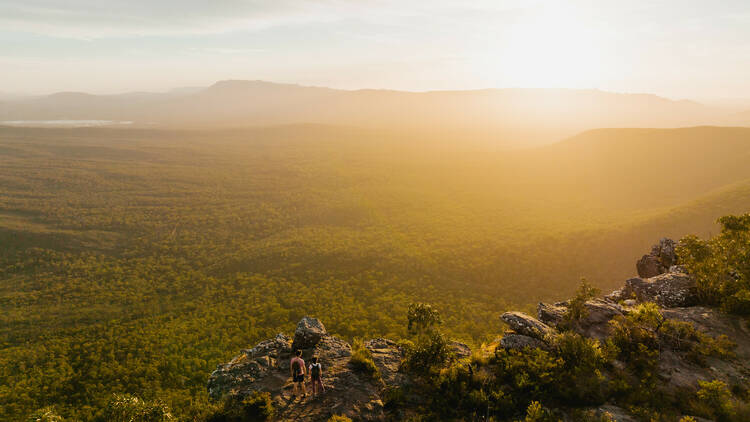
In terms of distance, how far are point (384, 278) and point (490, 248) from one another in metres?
19.2

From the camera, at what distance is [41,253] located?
50281mm

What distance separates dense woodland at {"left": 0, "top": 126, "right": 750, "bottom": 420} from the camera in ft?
97.6

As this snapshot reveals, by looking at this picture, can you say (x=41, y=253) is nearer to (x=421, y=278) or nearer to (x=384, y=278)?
(x=384, y=278)

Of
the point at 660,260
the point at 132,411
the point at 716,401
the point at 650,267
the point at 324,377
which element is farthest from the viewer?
the point at 650,267

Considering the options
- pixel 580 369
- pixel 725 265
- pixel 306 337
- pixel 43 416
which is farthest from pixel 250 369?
pixel 725 265

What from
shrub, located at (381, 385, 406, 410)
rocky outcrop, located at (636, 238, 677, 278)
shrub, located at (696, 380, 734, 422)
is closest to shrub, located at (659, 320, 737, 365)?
shrub, located at (696, 380, 734, 422)

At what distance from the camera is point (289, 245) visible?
5516 centimetres

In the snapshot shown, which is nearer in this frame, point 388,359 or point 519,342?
point 519,342

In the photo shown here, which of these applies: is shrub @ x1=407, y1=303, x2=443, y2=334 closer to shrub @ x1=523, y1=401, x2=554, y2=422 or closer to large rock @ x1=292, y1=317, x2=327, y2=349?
large rock @ x1=292, y1=317, x2=327, y2=349

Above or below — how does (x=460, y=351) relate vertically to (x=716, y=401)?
below

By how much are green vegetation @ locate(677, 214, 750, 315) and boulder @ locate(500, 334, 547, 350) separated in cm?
1036

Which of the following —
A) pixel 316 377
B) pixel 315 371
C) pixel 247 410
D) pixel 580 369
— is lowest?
pixel 247 410

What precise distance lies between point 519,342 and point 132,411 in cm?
1729

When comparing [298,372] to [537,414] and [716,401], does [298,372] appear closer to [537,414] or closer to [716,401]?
[537,414]
